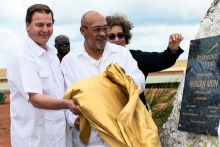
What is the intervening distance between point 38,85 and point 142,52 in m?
1.34

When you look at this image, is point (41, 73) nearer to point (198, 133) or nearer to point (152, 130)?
point (152, 130)

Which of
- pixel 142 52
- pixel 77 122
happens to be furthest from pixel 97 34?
pixel 142 52

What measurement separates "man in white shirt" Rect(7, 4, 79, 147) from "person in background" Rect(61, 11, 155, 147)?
108 mm

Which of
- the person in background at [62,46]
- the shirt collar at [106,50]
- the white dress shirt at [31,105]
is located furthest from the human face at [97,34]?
the person in background at [62,46]

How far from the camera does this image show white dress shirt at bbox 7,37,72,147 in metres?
4.21

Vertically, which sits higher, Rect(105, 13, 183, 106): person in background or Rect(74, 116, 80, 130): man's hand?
Rect(105, 13, 183, 106): person in background

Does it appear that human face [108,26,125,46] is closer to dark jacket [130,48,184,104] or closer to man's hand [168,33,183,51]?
dark jacket [130,48,184,104]

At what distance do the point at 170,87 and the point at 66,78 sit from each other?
389cm

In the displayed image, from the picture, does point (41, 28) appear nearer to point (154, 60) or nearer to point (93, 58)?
point (93, 58)

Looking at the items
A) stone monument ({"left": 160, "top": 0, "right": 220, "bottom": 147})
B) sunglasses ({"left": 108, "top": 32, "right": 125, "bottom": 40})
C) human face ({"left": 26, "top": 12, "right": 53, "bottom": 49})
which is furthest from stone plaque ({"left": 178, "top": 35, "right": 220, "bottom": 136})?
human face ({"left": 26, "top": 12, "right": 53, "bottom": 49})

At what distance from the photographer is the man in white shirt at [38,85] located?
13.8ft

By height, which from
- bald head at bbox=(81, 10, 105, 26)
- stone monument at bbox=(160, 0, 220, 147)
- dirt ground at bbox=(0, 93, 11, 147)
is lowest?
dirt ground at bbox=(0, 93, 11, 147)

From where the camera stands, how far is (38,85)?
413 cm

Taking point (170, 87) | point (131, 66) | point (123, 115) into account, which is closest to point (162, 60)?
point (131, 66)
